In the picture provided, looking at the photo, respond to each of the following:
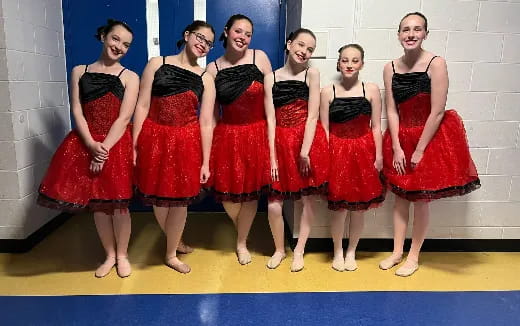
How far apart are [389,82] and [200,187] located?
1.25m

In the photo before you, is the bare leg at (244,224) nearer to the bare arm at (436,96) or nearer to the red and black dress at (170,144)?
the red and black dress at (170,144)

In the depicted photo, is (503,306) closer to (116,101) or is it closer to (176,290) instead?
(176,290)

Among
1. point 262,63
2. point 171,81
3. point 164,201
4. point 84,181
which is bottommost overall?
point 164,201

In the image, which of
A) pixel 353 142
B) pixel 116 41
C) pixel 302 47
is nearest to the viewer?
pixel 116 41

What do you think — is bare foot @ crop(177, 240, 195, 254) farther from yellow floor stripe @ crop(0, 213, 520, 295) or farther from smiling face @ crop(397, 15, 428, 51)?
smiling face @ crop(397, 15, 428, 51)

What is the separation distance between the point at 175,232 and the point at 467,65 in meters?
2.06

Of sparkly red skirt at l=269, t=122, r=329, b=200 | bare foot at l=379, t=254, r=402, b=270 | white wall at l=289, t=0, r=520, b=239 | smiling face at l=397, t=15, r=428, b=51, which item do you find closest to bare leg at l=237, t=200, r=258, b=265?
sparkly red skirt at l=269, t=122, r=329, b=200

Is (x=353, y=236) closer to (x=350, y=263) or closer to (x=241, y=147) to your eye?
(x=350, y=263)

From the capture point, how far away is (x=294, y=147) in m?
2.54

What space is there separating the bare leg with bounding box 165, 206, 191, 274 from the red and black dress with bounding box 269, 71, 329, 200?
546mm

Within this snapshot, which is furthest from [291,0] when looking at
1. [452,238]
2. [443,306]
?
[443,306]

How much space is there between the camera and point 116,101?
2402 millimetres

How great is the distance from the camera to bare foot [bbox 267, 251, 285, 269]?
2.69m

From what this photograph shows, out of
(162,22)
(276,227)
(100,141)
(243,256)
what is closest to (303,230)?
(276,227)
